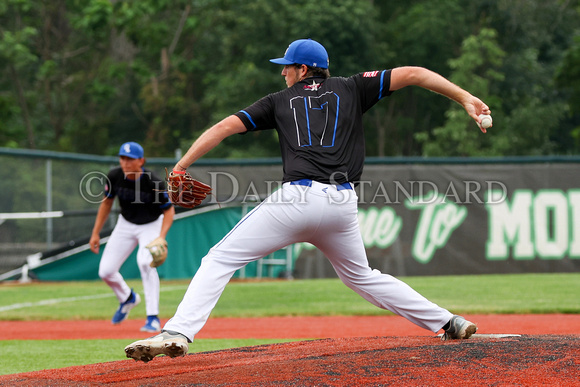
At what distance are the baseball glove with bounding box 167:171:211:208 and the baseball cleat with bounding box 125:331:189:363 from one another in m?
0.97

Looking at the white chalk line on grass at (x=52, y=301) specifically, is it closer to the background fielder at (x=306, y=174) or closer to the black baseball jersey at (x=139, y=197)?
the black baseball jersey at (x=139, y=197)

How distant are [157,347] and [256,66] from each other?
28.8m

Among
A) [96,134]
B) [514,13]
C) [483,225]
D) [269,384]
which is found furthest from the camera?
[96,134]

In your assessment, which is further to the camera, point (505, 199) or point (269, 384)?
point (505, 199)

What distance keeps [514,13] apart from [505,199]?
2126cm

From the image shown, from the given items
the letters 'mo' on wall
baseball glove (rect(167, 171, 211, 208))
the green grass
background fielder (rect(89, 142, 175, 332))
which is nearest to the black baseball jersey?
background fielder (rect(89, 142, 175, 332))

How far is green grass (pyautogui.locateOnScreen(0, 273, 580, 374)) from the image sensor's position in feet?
23.0

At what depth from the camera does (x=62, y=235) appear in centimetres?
1484

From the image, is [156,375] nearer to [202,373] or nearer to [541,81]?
[202,373]

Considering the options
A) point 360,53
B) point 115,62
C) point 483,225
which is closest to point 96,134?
point 115,62

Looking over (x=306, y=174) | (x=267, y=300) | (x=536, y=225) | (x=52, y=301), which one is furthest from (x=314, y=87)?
(x=536, y=225)

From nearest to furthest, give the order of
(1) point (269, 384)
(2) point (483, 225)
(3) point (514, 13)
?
(1) point (269, 384)
(2) point (483, 225)
(3) point (514, 13)

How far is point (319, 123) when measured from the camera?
4.57 metres

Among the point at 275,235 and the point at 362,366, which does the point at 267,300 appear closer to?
the point at 275,235
